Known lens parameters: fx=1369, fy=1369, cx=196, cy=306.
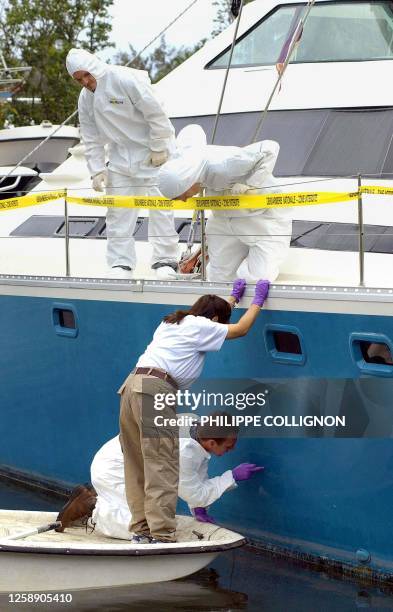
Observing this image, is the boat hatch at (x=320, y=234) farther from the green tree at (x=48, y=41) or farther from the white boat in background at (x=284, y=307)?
the green tree at (x=48, y=41)

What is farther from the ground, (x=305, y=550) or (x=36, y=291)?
(x=36, y=291)

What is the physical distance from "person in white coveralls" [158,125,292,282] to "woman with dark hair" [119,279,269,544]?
513mm

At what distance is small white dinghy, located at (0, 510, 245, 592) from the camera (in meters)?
8.38

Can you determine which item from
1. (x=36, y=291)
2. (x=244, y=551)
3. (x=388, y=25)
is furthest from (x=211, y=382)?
(x=388, y=25)

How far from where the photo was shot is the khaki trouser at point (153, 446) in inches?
331

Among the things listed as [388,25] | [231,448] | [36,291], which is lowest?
[231,448]

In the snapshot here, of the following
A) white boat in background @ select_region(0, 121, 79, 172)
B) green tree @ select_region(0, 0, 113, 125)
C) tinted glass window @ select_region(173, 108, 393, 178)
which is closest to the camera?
tinted glass window @ select_region(173, 108, 393, 178)

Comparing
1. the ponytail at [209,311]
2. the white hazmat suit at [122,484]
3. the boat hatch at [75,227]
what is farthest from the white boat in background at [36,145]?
the ponytail at [209,311]

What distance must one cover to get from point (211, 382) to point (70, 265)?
7.20 ft

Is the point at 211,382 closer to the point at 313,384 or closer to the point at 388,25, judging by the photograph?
the point at 313,384

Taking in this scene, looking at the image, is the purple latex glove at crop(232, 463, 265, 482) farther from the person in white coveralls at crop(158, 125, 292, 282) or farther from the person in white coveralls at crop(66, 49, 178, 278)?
the person in white coveralls at crop(66, 49, 178, 278)

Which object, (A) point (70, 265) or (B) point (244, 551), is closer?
(B) point (244, 551)

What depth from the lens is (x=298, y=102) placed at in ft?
35.7

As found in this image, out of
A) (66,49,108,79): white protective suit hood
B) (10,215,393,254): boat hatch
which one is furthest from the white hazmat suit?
(66,49,108,79): white protective suit hood
